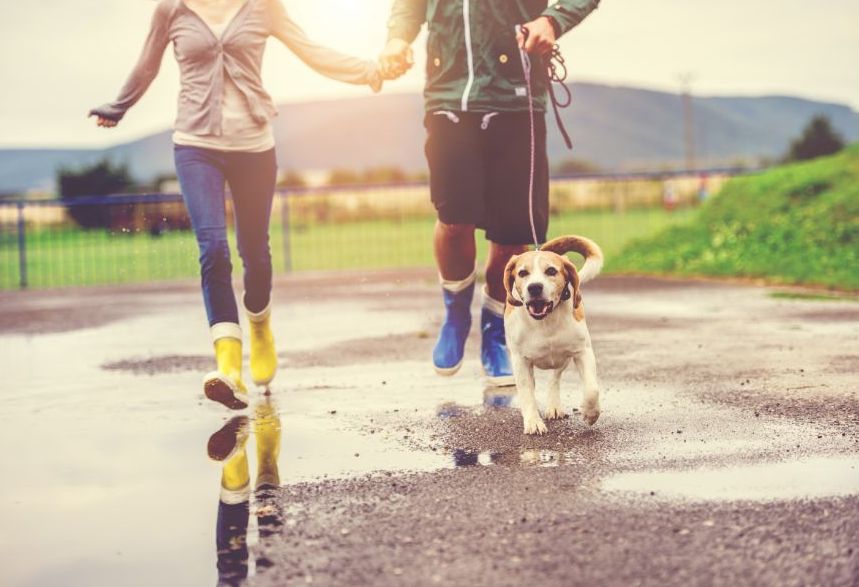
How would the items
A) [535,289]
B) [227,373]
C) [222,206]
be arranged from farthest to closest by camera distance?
[222,206] < [227,373] < [535,289]

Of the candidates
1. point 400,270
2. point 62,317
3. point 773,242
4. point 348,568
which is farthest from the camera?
point 400,270

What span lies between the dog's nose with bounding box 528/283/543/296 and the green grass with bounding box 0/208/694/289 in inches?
445

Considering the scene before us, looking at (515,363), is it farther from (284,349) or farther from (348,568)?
(284,349)

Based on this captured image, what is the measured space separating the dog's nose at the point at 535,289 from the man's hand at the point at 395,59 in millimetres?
1980

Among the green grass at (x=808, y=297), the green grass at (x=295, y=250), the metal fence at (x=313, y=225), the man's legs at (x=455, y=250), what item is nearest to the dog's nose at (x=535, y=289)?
the man's legs at (x=455, y=250)

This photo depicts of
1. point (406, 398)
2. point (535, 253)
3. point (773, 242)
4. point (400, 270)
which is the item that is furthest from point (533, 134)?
point (400, 270)

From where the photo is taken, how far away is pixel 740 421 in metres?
5.16

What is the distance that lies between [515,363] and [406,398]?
1173mm

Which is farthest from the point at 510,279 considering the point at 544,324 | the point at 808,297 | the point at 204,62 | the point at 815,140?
the point at 815,140

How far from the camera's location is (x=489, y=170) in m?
6.01

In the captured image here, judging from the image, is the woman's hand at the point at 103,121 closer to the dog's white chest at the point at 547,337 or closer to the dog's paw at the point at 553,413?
the dog's white chest at the point at 547,337

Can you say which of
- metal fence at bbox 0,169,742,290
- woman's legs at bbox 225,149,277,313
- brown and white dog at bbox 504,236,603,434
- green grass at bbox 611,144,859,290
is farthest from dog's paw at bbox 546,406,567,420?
metal fence at bbox 0,169,742,290

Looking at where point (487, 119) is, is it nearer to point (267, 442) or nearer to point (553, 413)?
point (553, 413)

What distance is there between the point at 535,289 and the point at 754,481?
1193 mm
